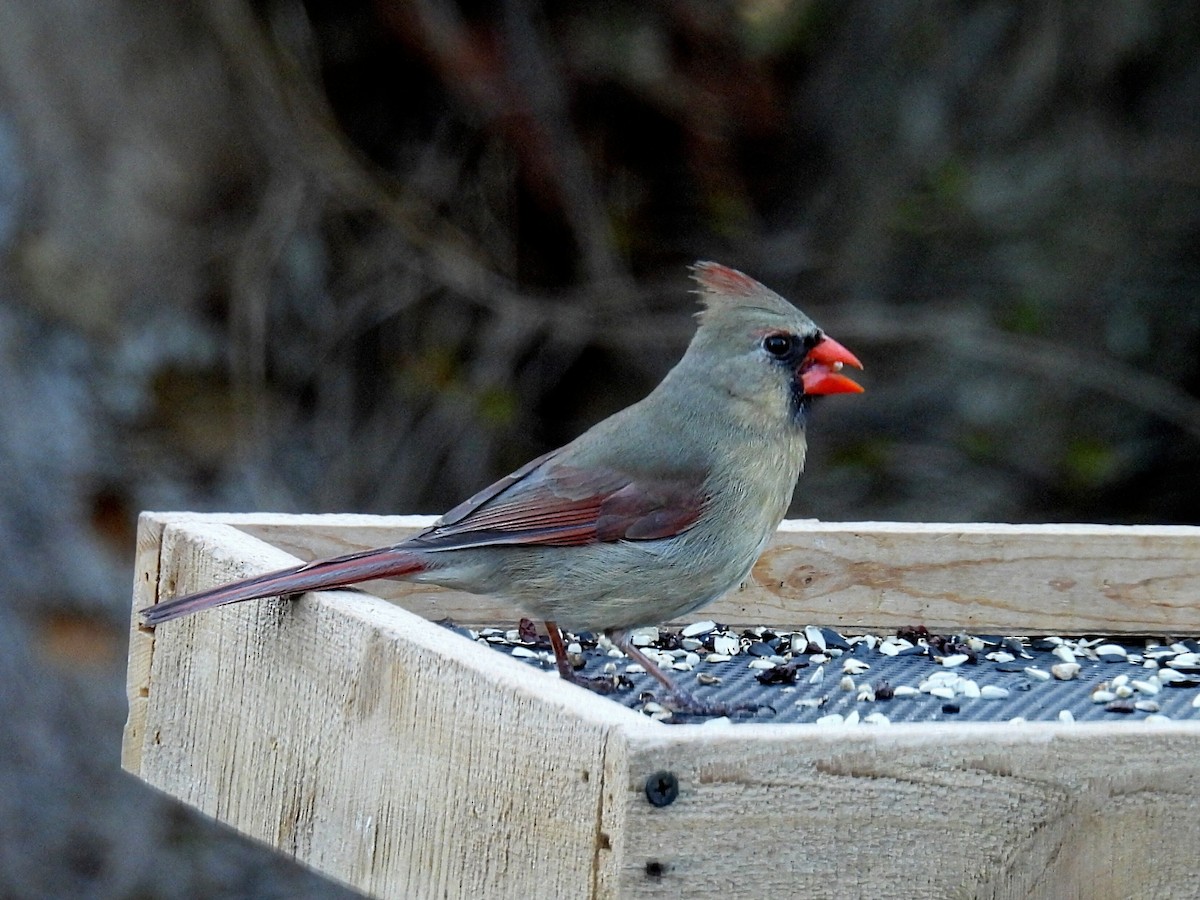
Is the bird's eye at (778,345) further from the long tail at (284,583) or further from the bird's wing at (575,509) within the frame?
the long tail at (284,583)

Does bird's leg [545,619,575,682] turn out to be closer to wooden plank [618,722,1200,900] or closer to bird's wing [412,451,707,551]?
bird's wing [412,451,707,551]

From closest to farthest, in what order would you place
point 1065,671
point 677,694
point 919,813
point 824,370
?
point 919,813 → point 677,694 → point 1065,671 → point 824,370

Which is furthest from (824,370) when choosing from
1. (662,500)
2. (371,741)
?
(371,741)

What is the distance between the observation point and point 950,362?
645cm

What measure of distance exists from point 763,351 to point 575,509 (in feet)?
1.66

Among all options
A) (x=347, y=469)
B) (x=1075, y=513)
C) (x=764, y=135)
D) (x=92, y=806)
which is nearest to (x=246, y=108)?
(x=347, y=469)

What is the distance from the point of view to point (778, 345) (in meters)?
3.46

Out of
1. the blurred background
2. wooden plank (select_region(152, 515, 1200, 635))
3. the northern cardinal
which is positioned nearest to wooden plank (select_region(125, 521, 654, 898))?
the northern cardinal

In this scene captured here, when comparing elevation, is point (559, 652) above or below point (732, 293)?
below

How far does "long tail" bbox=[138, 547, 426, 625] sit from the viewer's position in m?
2.85

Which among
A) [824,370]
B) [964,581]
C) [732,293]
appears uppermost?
[732,293]

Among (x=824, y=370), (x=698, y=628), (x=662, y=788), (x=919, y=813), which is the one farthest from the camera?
(x=698, y=628)

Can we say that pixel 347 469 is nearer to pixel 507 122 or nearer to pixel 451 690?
pixel 507 122

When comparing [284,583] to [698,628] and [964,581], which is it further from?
[964,581]
